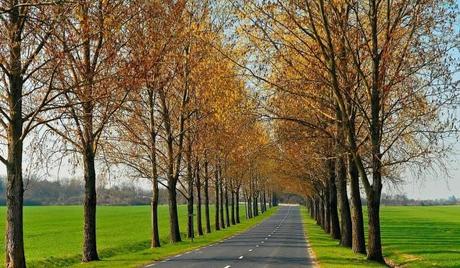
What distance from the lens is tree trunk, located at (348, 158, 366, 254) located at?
27.7 meters

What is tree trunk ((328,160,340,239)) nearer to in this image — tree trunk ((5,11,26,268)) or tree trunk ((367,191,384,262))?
tree trunk ((367,191,384,262))

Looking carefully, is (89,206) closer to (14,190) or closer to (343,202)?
(14,190)

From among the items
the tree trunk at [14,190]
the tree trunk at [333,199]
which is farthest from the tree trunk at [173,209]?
the tree trunk at [14,190]

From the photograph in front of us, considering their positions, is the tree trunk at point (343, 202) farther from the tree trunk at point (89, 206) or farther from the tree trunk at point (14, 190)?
the tree trunk at point (14, 190)

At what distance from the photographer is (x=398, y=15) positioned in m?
23.1

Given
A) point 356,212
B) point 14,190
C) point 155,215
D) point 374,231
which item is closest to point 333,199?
point 155,215

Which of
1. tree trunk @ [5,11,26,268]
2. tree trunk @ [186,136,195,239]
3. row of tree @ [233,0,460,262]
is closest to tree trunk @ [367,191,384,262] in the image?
row of tree @ [233,0,460,262]

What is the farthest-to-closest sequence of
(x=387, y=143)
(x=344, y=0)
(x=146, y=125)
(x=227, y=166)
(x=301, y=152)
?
(x=227, y=166), (x=146, y=125), (x=301, y=152), (x=387, y=143), (x=344, y=0)

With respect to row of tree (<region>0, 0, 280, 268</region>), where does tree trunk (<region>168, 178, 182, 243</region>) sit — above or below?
below

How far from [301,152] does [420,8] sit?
13.9 metres

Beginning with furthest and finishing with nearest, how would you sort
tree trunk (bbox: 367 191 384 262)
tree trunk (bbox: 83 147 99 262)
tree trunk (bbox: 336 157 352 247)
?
1. tree trunk (bbox: 336 157 352 247)
2. tree trunk (bbox: 83 147 99 262)
3. tree trunk (bbox: 367 191 384 262)

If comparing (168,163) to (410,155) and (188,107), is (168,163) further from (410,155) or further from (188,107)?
(410,155)

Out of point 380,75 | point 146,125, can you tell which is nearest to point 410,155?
point 380,75

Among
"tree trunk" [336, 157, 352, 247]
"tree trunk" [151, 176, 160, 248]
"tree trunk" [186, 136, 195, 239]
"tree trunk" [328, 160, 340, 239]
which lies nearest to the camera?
"tree trunk" [336, 157, 352, 247]
